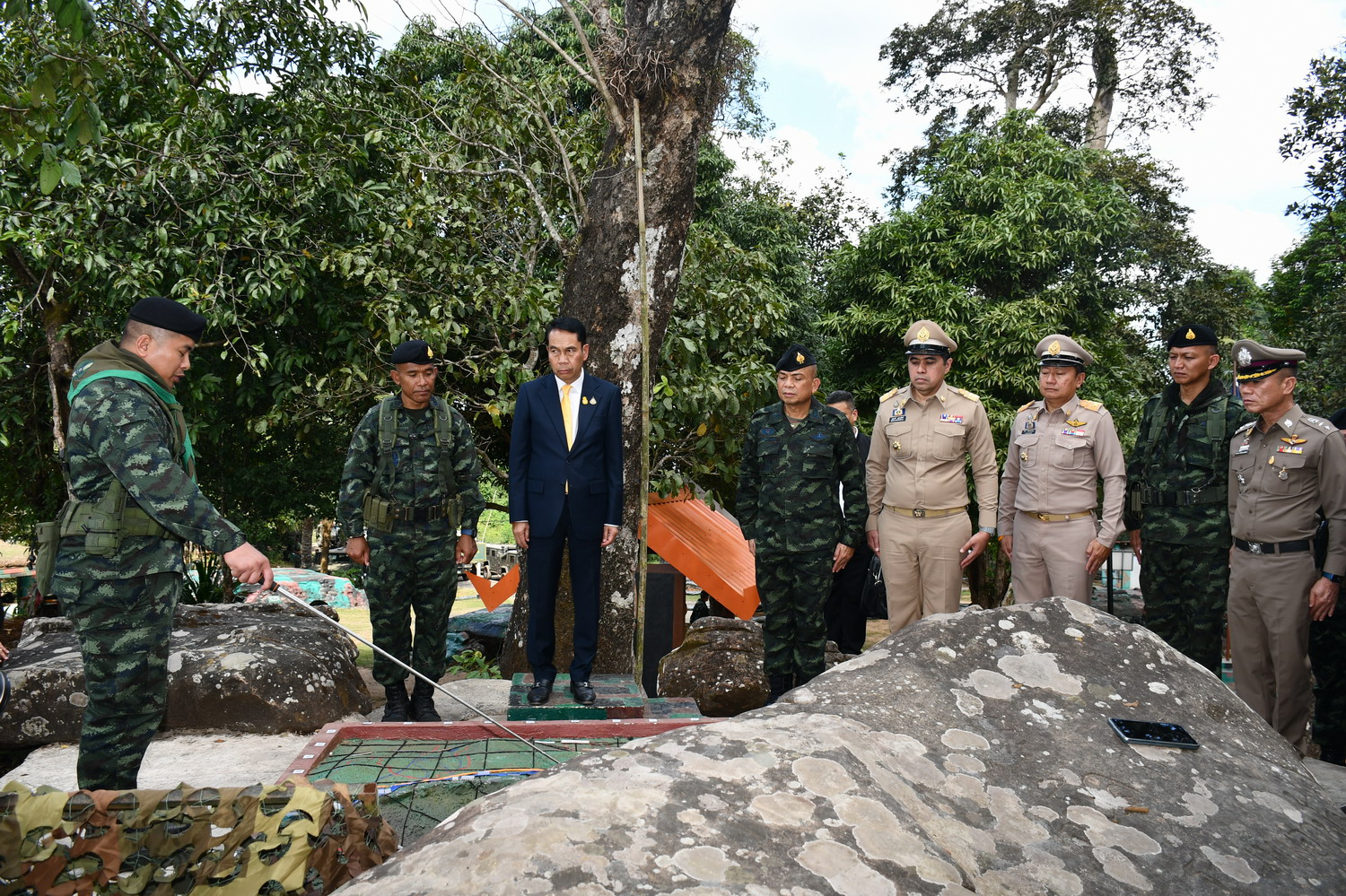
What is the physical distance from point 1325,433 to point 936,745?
10.5 ft

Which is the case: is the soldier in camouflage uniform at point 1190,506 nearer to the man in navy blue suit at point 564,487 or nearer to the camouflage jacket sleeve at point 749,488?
the camouflage jacket sleeve at point 749,488

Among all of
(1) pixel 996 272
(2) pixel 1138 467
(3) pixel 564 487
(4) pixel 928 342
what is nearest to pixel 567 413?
(3) pixel 564 487

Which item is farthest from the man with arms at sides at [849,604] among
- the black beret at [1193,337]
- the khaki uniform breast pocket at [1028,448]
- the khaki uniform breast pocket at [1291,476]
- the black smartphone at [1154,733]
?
the black smartphone at [1154,733]

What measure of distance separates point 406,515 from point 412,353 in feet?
2.48

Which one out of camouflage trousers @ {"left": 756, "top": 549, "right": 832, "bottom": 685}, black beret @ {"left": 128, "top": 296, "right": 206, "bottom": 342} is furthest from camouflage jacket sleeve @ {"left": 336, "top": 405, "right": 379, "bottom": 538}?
camouflage trousers @ {"left": 756, "top": 549, "right": 832, "bottom": 685}

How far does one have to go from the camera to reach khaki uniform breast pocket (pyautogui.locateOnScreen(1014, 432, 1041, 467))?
4766 mm

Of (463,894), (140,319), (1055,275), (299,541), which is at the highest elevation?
(1055,275)

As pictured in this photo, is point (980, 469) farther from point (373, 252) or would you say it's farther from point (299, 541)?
point (299, 541)

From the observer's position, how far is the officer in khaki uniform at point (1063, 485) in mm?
4574

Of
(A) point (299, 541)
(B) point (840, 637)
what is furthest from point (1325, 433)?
(A) point (299, 541)

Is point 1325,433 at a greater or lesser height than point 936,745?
greater

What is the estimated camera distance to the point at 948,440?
189 inches

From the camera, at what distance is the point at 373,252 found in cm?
716

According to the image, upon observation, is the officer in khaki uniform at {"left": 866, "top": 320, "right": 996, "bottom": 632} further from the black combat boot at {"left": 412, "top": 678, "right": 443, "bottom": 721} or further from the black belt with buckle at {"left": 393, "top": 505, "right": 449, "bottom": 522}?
the black combat boot at {"left": 412, "top": 678, "right": 443, "bottom": 721}
